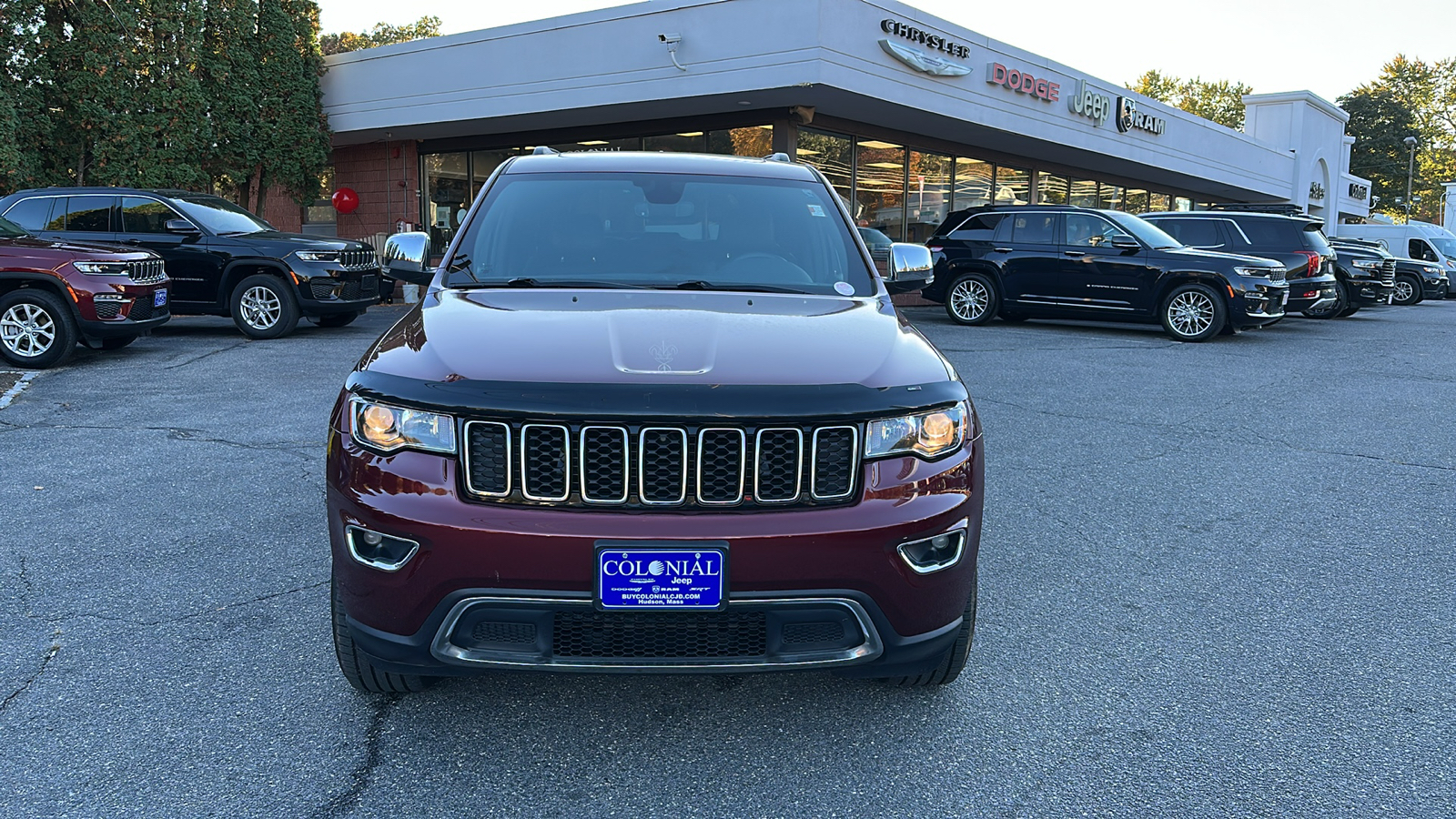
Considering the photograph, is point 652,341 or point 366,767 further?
point 652,341

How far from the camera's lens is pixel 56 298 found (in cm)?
963

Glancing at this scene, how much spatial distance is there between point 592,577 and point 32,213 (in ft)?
41.9

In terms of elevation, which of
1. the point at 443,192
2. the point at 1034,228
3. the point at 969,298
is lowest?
the point at 969,298

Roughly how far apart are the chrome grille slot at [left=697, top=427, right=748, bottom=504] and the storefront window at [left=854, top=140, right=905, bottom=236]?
59.3 ft

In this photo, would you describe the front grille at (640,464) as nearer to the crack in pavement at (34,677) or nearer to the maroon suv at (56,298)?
the crack in pavement at (34,677)

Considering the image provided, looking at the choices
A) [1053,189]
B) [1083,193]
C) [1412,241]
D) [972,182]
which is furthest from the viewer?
[1083,193]

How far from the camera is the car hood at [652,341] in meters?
2.62

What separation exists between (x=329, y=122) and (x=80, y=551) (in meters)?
18.9

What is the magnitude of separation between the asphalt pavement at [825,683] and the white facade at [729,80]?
11018 mm

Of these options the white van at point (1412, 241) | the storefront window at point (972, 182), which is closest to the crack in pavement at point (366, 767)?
the storefront window at point (972, 182)

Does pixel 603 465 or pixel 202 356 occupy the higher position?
pixel 603 465

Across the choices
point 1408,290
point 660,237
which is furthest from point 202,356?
point 1408,290

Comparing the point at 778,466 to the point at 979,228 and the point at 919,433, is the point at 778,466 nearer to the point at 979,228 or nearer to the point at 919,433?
the point at 919,433

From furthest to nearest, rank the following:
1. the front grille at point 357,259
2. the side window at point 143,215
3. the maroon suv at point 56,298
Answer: the front grille at point 357,259 < the side window at point 143,215 < the maroon suv at point 56,298
